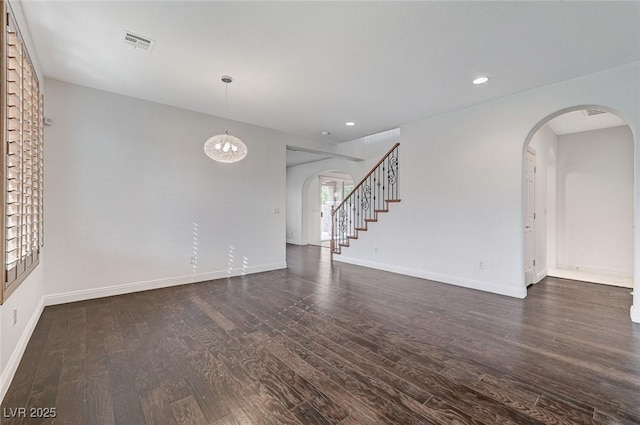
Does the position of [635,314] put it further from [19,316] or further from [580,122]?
[19,316]

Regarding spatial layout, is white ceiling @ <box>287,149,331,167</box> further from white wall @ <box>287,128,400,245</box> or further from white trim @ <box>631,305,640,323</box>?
white trim @ <box>631,305,640,323</box>

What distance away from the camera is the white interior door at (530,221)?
423cm

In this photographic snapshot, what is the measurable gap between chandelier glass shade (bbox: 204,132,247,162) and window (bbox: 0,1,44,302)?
5.09 feet

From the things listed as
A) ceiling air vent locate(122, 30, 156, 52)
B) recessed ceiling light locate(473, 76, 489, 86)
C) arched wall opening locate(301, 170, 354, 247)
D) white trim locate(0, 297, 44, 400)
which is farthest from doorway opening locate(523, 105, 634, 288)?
white trim locate(0, 297, 44, 400)

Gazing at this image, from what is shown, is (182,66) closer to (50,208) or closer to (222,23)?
(222,23)

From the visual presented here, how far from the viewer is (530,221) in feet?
14.4

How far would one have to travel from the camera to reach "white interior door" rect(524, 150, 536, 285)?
4.23 m

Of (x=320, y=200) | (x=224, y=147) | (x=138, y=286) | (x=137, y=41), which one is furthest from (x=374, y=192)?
(x=137, y=41)

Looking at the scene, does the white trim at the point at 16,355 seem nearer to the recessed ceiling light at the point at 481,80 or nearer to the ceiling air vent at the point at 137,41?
the ceiling air vent at the point at 137,41

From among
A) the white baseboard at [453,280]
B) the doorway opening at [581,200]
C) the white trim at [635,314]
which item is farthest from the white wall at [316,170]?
the white trim at [635,314]

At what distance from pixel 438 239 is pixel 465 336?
2.31m

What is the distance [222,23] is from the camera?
240cm

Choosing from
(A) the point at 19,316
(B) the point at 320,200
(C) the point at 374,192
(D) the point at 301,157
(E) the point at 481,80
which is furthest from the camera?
(B) the point at 320,200

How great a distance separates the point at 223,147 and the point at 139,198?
173cm
